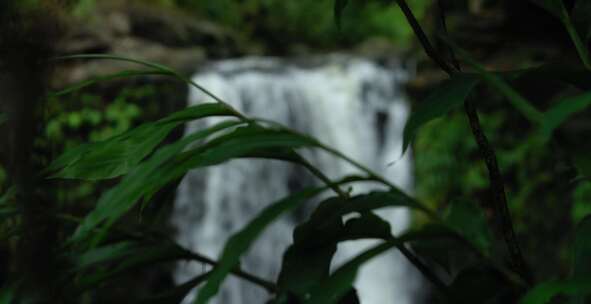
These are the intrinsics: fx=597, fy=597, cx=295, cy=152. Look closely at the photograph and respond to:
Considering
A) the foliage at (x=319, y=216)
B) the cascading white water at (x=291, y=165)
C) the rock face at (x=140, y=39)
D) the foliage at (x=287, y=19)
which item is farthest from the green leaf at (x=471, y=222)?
the foliage at (x=287, y=19)

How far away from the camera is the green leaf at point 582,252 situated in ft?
1.37

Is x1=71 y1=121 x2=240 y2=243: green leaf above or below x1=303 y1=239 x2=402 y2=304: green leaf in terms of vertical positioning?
above

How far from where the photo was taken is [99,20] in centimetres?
538

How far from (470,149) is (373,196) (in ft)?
11.9

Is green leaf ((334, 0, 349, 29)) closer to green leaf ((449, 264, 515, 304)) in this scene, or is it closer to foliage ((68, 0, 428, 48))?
green leaf ((449, 264, 515, 304))

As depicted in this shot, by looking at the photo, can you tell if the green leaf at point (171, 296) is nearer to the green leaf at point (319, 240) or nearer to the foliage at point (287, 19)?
the green leaf at point (319, 240)

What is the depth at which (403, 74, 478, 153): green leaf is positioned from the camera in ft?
1.55

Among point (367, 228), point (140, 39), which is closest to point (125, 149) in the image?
point (367, 228)

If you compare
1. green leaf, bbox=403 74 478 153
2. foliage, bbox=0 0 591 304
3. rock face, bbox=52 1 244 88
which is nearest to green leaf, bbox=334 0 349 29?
foliage, bbox=0 0 591 304

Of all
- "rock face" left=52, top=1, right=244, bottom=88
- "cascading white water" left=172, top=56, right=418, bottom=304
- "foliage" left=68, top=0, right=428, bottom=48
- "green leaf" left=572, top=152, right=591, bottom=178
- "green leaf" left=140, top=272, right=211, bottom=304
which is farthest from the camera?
"foliage" left=68, top=0, right=428, bottom=48

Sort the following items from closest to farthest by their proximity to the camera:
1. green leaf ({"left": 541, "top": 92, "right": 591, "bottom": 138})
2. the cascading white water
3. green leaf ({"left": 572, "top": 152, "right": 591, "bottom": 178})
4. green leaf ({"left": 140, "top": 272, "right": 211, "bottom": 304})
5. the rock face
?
green leaf ({"left": 541, "top": 92, "right": 591, "bottom": 138}), green leaf ({"left": 572, "top": 152, "right": 591, "bottom": 178}), green leaf ({"left": 140, "top": 272, "right": 211, "bottom": 304}), the cascading white water, the rock face

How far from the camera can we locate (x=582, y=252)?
17.1 inches

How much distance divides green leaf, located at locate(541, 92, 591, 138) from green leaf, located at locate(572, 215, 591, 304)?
115 millimetres

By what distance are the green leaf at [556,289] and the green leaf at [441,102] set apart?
0.15 m
